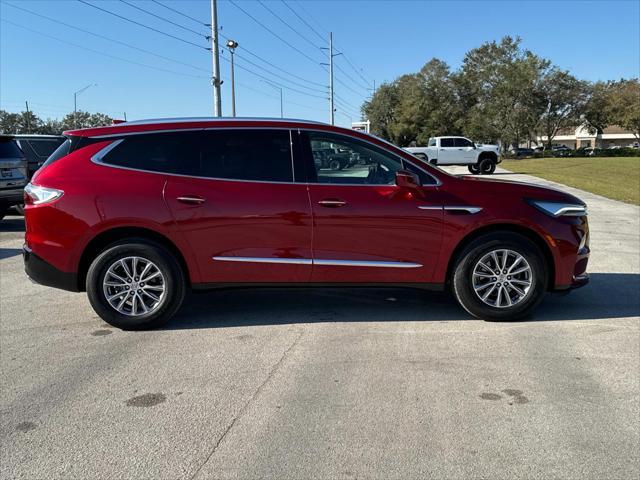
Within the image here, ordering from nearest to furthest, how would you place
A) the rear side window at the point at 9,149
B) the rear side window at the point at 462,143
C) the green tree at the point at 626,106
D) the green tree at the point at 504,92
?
the rear side window at the point at 9,149 < the rear side window at the point at 462,143 < the green tree at the point at 504,92 < the green tree at the point at 626,106

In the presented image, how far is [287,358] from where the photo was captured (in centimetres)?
434

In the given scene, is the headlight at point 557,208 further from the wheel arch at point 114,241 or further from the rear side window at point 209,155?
the wheel arch at point 114,241

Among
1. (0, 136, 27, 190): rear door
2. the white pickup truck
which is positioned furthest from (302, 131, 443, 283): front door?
the white pickup truck

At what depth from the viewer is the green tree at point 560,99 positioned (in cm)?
6075

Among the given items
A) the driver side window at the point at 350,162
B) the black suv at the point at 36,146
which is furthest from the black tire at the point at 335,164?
the black suv at the point at 36,146

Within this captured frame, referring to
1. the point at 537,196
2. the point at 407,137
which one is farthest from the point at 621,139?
the point at 537,196

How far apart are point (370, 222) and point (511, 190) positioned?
1373 mm

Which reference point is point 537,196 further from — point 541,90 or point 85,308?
point 541,90

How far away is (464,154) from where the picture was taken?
1230 inches

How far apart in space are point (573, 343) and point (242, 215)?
10.1 feet

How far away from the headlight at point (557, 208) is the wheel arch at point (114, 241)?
10.9ft

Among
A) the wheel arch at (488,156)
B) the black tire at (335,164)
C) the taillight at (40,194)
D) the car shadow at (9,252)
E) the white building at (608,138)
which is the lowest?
the car shadow at (9,252)

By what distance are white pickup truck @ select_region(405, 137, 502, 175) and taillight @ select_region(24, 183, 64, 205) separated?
89.1ft

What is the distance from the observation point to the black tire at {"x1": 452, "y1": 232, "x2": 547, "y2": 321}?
5012 mm
